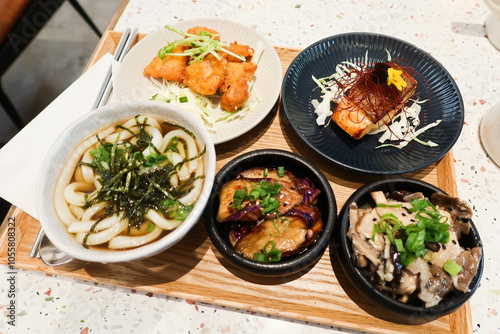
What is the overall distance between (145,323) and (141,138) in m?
0.87

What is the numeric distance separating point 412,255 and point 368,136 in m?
0.84

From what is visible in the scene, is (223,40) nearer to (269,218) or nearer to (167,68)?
(167,68)

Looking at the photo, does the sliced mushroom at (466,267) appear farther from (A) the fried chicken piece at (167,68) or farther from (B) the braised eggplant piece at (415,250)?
(A) the fried chicken piece at (167,68)

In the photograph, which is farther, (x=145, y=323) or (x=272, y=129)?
(x=272, y=129)

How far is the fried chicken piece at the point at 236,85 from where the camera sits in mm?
1846

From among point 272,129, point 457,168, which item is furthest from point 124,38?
point 457,168

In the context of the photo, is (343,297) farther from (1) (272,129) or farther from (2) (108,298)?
(2) (108,298)

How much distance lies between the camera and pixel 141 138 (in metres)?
1.42

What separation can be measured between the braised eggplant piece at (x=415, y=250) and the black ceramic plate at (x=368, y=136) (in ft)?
1.00

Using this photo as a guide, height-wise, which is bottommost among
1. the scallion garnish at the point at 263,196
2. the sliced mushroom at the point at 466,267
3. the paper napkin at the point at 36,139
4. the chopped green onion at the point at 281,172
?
the sliced mushroom at the point at 466,267

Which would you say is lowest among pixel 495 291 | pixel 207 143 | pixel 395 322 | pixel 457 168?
pixel 495 291

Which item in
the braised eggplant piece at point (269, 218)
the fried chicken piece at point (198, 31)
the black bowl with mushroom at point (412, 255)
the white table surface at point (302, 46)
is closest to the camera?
the black bowl with mushroom at point (412, 255)

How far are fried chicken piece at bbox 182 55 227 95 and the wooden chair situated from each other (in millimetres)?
1600

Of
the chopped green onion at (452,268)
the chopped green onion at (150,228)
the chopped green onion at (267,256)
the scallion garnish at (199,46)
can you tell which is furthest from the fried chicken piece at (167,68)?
the chopped green onion at (452,268)
